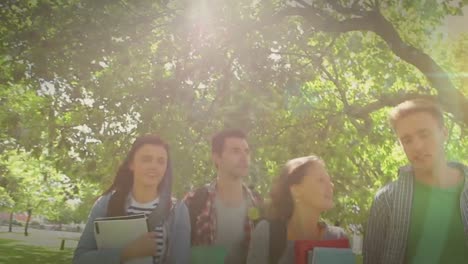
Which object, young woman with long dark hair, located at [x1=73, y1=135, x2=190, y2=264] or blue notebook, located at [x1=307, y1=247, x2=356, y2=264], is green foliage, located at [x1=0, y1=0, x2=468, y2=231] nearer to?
young woman with long dark hair, located at [x1=73, y1=135, x2=190, y2=264]

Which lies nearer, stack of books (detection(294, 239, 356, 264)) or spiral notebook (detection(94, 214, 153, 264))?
stack of books (detection(294, 239, 356, 264))

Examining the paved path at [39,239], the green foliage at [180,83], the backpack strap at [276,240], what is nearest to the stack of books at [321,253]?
the backpack strap at [276,240]

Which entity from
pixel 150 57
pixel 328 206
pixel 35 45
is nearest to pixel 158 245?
pixel 328 206

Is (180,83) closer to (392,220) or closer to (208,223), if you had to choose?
(208,223)

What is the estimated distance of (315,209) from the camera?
3.58 m

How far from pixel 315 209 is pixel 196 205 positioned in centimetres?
117

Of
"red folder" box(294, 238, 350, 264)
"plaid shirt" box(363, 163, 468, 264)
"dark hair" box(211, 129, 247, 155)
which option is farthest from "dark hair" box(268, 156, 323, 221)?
"dark hair" box(211, 129, 247, 155)

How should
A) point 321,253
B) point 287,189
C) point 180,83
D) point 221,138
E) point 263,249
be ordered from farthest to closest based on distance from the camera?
point 180,83
point 221,138
point 287,189
point 263,249
point 321,253

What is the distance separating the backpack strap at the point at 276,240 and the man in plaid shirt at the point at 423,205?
76 cm

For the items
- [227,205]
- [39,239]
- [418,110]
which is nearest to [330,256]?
[418,110]

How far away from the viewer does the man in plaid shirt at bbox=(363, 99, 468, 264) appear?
339 centimetres

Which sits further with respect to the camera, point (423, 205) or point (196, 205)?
point (196, 205)

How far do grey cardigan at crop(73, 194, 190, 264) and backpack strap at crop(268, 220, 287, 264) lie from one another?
2.49 feet

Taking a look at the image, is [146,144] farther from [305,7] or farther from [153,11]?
[305,7]
